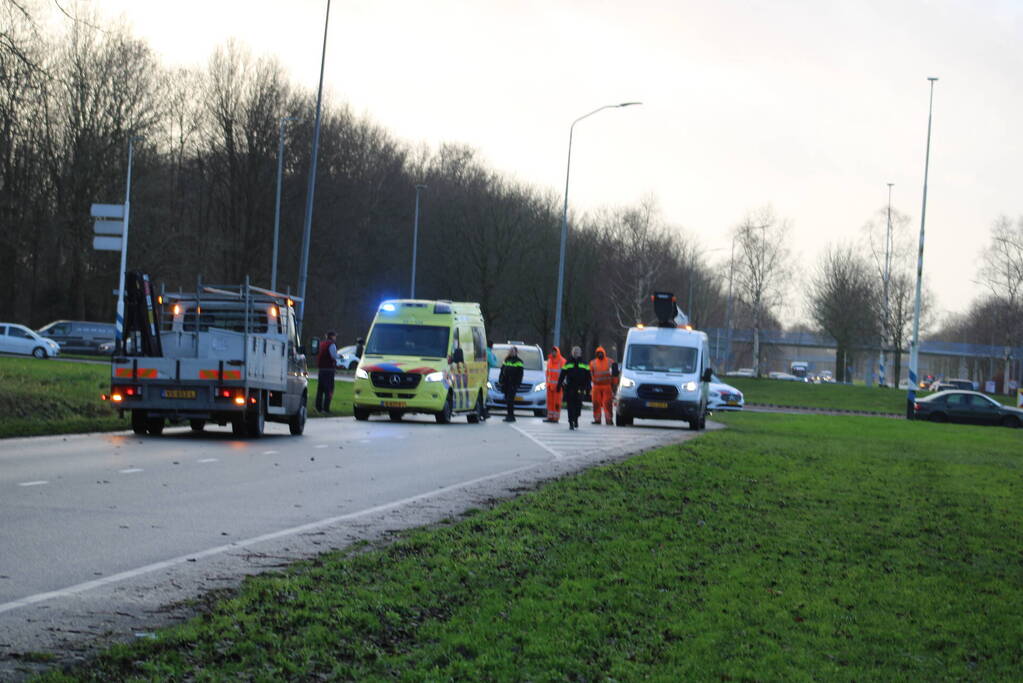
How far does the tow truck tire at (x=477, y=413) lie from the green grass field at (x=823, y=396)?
124 feet

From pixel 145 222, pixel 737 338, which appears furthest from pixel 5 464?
pixel 737 338

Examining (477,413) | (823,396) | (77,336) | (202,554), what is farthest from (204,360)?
(823,396)

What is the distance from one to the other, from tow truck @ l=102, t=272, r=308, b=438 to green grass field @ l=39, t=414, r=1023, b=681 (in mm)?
8971

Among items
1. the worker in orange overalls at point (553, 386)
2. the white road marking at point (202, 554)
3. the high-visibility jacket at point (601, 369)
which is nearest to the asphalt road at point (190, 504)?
the white road marking at point (202, 554)

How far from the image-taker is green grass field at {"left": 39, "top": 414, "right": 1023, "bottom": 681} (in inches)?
246

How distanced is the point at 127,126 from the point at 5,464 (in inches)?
1913

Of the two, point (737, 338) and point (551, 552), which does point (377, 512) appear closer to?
point (551, 552)

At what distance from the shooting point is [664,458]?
20156mm

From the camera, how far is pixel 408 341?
30.8 m

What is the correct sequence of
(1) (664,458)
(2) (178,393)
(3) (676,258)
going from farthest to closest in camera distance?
(3) (676,258) → (2) (178,393) → (1) (664,458)

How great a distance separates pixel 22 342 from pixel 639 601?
55.3m

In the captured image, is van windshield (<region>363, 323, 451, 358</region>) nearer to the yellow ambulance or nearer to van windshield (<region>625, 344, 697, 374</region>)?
the yellow ambulance

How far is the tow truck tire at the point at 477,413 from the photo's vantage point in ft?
108

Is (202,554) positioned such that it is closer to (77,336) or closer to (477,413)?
(477,413)
